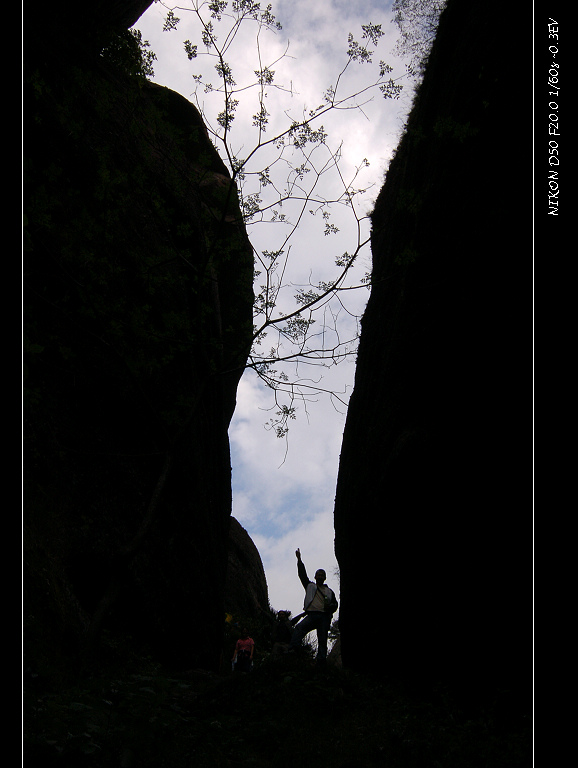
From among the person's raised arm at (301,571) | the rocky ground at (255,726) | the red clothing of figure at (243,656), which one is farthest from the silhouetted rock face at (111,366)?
the person's raised arm at (301,571)

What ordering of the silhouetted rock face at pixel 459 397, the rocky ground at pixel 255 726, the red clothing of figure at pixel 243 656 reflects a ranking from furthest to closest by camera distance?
the red clothing of figure at pixel 243 656 → the silhouetted rock face at pixel 459 397 → the rocky ground at pixel 255 726

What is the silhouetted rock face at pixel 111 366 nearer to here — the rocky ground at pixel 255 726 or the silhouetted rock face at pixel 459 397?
the rocky ground at pixel 255 726

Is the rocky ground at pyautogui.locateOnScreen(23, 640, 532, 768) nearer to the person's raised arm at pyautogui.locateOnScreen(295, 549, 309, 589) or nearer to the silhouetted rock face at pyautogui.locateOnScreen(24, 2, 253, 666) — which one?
the silhouetted rock face at pyautogui.locateOnScreen(24, 2, 253, 666)

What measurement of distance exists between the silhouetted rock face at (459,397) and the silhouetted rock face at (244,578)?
51.9 feet

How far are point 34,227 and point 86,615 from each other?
6453 mm

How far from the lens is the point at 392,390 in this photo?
10375mm

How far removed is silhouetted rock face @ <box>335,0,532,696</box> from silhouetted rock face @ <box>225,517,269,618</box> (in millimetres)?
15832

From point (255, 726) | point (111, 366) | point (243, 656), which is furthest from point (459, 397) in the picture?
point (243, 656)

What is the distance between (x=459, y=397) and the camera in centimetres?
841

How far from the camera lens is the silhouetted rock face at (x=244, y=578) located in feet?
85.7

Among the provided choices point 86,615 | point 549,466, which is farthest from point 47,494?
point 549,466

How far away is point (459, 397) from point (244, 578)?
898 inches

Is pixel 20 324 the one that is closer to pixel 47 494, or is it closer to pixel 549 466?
pixel 549 466

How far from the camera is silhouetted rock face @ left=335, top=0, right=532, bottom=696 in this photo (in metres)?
7.45
